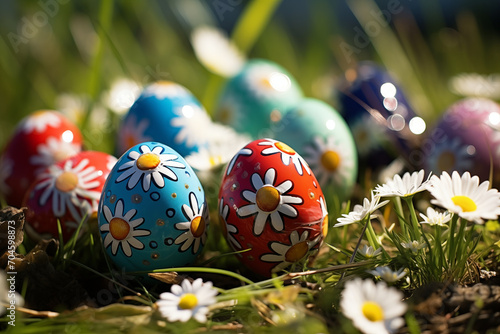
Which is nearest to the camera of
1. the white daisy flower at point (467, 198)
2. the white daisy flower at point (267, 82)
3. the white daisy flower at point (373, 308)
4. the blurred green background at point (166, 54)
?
the white daisy flower at point (373, 308)

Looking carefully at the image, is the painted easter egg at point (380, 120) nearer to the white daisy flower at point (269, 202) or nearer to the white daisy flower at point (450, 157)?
the white daisy flower at point (450, 157)

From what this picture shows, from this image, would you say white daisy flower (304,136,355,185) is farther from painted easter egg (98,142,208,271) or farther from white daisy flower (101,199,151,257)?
white daisy flower (101,199,151,257)

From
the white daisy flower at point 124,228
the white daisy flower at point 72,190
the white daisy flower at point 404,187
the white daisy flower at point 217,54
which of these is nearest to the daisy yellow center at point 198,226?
the white daisy flower at point 124,228

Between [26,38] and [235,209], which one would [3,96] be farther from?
[235,209]

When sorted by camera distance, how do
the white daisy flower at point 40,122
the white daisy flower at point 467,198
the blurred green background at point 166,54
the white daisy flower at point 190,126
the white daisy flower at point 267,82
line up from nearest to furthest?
the white daisy flower at point 467,198, the white daisy flower at point 190,126, the white daisy flower at point 40,122, the white daisy flower at point 267,82, the blurred green background at point 166,54

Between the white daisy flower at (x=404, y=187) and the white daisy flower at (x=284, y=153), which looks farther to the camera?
the white daisy flower at (x=284, y=153)

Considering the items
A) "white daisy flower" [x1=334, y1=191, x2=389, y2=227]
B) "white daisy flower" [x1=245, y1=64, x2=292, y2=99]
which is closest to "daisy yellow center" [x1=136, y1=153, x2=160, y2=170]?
"white daisy flower" [x1=334, y1=191, x2=389, y2=227]

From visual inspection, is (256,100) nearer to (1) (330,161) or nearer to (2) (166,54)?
(1) (330,161)
